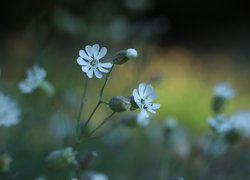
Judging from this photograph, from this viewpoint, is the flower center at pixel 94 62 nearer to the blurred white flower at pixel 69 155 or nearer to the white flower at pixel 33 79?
the blurred white flower at pixel 69 155

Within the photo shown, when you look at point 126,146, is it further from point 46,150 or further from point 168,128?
point 168,128

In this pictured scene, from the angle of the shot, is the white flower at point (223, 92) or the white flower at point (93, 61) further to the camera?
the white flower at point (223, 92)

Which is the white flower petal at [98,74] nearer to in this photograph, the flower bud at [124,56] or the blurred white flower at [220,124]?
the flower bud at [124,56]

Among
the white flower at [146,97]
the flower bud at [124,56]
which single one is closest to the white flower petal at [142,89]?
the white flower at [146,97]

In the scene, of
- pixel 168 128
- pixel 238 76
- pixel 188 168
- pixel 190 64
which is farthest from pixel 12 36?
pixel 168 128

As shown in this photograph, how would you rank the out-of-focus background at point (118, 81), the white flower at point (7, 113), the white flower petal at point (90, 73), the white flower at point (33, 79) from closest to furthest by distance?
the white flower petal at point (90, 73), the white flower at point (7, 113), the white flower at point (33, 79), the out-of-focus background at point (118, 81)

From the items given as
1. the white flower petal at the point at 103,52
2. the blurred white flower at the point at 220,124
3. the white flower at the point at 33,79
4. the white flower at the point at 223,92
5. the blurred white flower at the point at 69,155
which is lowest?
the blurred white flower at the point at 69,155

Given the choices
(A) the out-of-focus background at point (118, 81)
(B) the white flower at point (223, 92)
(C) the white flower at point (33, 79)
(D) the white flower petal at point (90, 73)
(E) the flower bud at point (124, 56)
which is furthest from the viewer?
(A) the out-of-focus background at point (118, 81)

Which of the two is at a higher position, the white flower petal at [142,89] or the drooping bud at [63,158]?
the white flower petal at [142,89]
